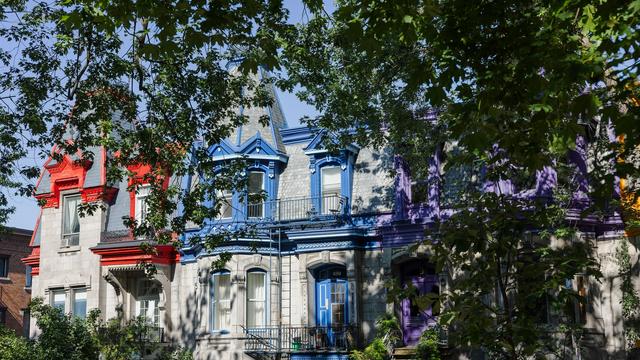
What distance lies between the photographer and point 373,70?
24609 millimetres

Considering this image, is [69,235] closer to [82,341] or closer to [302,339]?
[82,341]

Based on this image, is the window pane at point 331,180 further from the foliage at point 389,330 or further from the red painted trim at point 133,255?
the red painted trim at point 133,255

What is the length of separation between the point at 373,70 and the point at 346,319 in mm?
9050

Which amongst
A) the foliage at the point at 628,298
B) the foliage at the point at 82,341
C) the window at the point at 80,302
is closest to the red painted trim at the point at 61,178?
the window at the point at 80,302

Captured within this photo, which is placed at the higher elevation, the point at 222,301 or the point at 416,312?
the point at 222,301

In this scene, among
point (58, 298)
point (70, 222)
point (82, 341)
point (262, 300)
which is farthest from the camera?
point (58, 298)

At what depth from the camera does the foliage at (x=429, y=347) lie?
84.8 ft

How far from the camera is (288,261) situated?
30.8m

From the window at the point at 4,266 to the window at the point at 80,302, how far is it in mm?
15049

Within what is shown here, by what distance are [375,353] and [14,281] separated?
28282 millimetres

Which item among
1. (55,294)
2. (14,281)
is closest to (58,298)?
(55,294)

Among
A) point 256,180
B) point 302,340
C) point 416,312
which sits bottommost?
point 302,340

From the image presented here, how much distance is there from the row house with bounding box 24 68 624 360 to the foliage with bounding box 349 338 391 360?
169cm

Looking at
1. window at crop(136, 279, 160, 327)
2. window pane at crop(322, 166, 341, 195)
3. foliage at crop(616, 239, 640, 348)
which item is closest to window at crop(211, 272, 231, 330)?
window at crop(136, 279, 160, 327)
